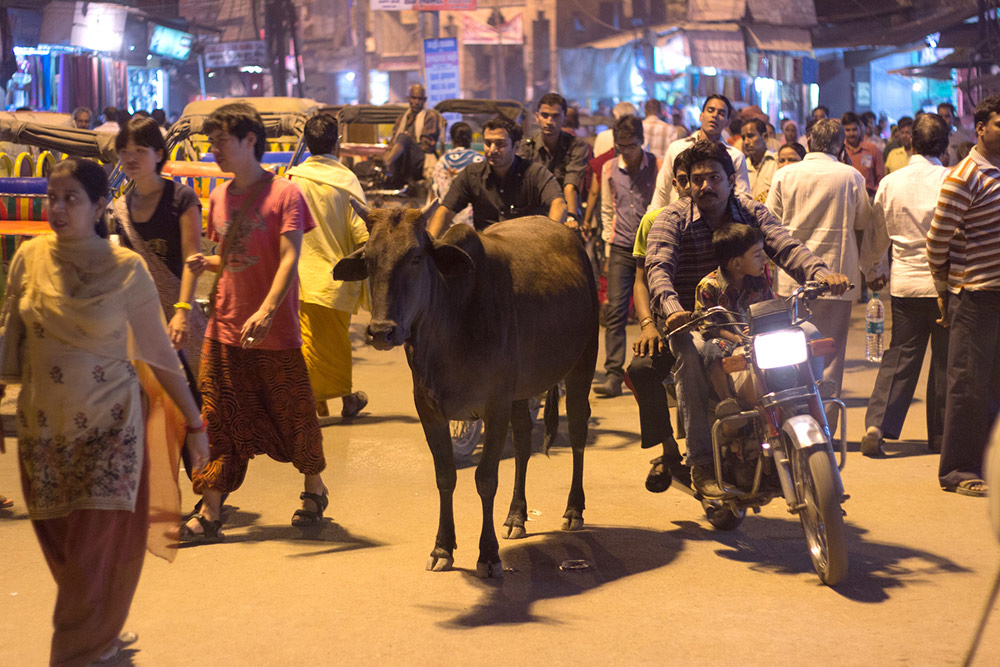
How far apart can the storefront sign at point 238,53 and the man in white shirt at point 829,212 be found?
118 feet

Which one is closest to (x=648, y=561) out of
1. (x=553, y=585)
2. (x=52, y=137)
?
(x=553, y=585)

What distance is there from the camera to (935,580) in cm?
496

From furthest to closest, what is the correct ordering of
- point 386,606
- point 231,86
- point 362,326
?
point 231,86, point 362,326, point 386,606

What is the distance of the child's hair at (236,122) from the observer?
5.50 meters

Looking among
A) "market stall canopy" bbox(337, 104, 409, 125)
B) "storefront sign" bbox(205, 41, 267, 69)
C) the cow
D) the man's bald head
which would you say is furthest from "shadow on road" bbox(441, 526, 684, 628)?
"storefront sign" bbox(205, 41, 267, 69)

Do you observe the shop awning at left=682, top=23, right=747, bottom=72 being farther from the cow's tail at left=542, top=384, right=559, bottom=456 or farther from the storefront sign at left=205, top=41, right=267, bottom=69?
the cow's tail at left=542, top=384, right=559, bottom=456

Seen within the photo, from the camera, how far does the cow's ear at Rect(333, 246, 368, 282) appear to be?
5.05 m

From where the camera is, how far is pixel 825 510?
4613 millimetres

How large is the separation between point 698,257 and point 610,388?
3.93 m

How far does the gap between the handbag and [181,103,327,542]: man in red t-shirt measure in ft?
5.48

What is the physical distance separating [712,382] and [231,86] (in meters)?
41.9

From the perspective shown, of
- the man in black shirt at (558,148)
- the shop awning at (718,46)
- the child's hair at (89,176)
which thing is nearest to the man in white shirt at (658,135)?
the man in black shirt at (558,148)

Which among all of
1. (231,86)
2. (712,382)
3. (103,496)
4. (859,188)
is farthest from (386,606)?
(231,86)

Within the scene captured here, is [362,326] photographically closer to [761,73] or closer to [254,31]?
[761,73]
